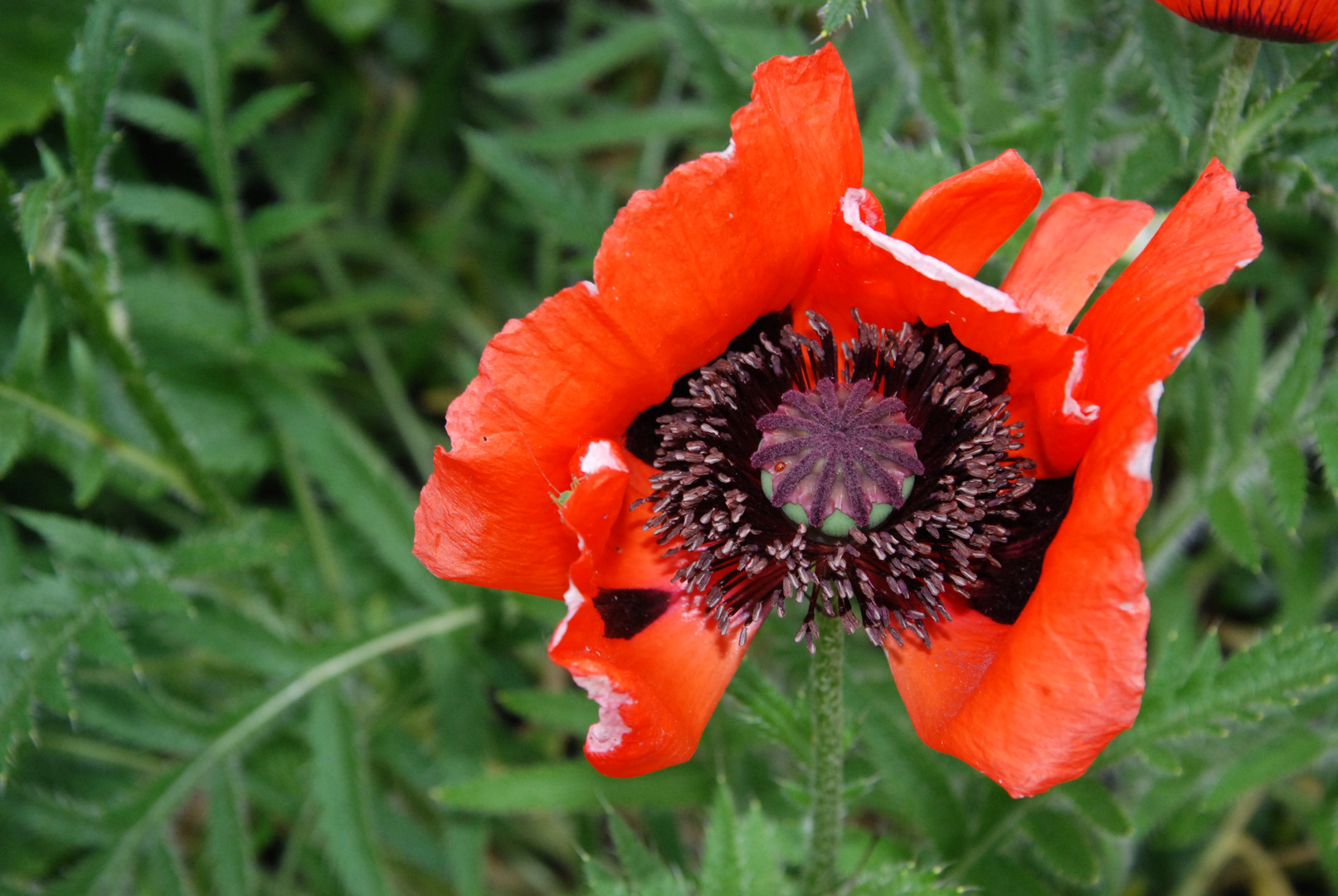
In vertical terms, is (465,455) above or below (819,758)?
above

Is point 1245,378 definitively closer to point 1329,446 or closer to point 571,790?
point 1329,446

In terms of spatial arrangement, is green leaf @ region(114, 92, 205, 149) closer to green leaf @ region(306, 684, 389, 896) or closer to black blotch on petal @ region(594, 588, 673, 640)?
green leaf @ region(306, 684, 389, 896)

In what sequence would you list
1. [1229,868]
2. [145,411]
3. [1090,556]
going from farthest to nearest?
[1229,868]
[145,411]
[1090,556]

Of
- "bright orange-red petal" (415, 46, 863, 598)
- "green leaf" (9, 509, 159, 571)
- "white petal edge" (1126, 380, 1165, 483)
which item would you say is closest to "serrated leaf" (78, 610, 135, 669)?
"green leaf" (9, 509, 159, 571)

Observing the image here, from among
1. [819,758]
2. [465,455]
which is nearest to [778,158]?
[465,455]

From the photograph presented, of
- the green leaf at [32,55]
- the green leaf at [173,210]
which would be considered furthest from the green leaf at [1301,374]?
the green leaf at [32,55]

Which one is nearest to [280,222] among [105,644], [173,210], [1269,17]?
[173,210]

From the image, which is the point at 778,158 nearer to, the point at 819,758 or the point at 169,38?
the point at 819,758

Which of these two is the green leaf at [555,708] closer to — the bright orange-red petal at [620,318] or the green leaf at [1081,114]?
the bright orange-red petal at [620,318]
